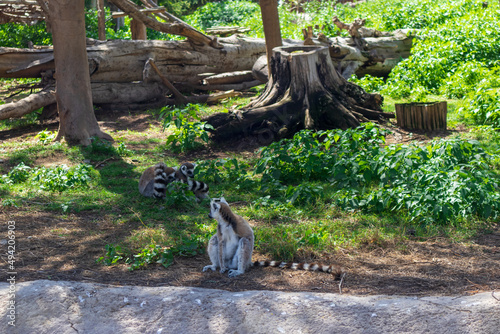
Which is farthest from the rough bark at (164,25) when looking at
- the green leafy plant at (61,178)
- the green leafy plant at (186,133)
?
the green leafy plant at (61,178)

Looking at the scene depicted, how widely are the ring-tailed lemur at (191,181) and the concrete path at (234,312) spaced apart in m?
3.09

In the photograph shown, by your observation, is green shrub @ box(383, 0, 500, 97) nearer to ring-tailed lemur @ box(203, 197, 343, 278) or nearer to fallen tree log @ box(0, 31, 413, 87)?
fallen tree log @ box(0, 31, 413, 87)

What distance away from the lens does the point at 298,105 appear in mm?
10242

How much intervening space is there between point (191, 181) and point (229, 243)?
2.43m

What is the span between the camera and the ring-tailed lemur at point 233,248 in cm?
503

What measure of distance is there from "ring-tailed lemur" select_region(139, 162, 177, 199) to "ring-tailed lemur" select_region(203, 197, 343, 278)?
93.9 inches

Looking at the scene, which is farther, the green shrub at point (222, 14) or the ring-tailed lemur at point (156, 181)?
the green shrub at point (222, 14)

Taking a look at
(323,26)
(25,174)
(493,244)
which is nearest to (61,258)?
(25,174)

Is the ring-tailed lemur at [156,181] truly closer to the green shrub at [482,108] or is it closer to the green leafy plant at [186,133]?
the green leafy plant at [186,133]

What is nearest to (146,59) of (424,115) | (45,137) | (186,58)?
(186,58)

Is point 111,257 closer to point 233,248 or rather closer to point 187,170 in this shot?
point 233,248

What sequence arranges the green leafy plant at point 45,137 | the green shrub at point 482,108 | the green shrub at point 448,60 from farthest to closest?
the green shrub at point 448,60
the green leafy plant at point 45,137
the green shrub at point 482,108

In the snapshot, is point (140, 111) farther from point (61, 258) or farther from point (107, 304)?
point (107, 304)

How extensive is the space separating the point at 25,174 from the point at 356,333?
21.3 ft
